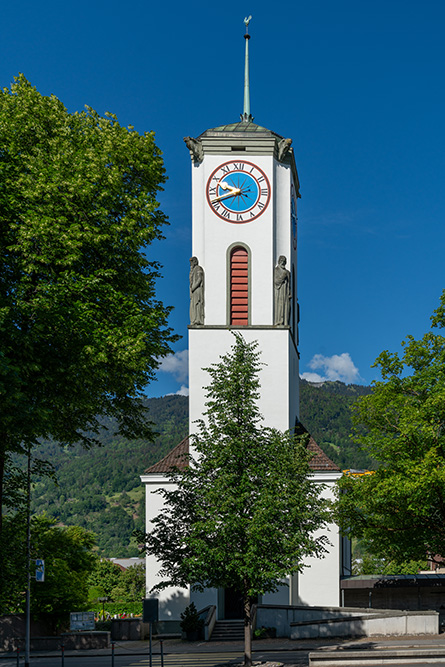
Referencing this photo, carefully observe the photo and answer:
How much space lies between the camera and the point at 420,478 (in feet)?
95.4

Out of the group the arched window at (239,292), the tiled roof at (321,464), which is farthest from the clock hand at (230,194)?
the tiled roof at (321,464)

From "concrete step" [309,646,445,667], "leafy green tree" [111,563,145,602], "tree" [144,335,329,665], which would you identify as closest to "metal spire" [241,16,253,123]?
"tree" [144,335,329,665]

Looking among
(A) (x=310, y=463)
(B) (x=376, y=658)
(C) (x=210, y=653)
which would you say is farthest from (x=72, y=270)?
(A) (x=310, y=463)

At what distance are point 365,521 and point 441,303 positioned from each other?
29.2 feet

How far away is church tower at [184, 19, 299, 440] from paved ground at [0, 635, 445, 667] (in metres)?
9.97

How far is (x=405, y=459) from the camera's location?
31.0 metres

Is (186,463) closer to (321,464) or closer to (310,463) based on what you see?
(310,463)

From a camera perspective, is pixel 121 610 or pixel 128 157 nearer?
pixel 128 157

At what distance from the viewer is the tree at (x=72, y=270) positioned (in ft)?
69.0

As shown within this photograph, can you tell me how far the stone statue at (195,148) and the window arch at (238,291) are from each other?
4.54 m

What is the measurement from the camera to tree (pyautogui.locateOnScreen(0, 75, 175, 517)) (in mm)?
21031

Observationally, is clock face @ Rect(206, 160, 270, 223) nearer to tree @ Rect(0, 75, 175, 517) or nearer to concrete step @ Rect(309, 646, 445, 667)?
tree @ Rect(0, 75, 175, 517)

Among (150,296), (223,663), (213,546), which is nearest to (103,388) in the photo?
(150,296)

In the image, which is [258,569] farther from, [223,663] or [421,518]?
[421,518]
